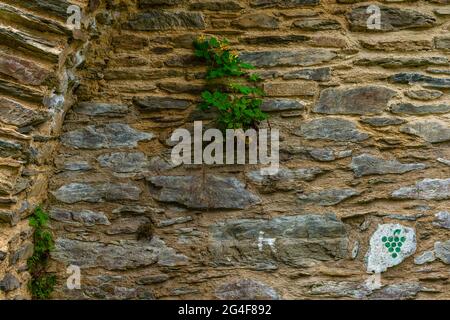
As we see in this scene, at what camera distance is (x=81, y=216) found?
120 inches

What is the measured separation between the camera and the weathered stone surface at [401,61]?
10.1 feet

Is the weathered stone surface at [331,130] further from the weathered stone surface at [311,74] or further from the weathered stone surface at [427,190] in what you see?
the weathered stone surface at [427,190]

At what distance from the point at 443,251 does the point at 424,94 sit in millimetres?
858

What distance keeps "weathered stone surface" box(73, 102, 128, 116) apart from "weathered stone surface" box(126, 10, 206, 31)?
461 millimetres

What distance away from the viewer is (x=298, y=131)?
3.08 m

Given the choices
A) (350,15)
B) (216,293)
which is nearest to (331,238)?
(216,293)

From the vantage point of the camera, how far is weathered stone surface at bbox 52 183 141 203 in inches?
120

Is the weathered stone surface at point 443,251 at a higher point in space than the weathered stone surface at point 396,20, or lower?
lower

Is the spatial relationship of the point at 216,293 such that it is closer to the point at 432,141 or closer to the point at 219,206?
the point at 219,206

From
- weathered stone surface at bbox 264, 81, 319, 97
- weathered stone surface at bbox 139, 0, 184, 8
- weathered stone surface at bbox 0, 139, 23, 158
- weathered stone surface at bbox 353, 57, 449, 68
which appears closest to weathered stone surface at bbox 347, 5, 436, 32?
weathered stone surface at bbox 353, 57, 449, 68

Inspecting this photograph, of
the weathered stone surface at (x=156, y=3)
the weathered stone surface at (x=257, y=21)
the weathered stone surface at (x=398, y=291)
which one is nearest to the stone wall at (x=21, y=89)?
the weathered stone surface at (x=156, y=3)

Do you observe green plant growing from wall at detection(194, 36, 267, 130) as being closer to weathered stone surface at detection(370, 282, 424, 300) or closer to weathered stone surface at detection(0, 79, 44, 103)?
weathered stone surface at detection(0, 79, 44, 103)

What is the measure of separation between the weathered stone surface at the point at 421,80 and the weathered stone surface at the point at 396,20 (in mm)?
271

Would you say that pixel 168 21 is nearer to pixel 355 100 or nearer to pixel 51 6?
pixel 51 6
